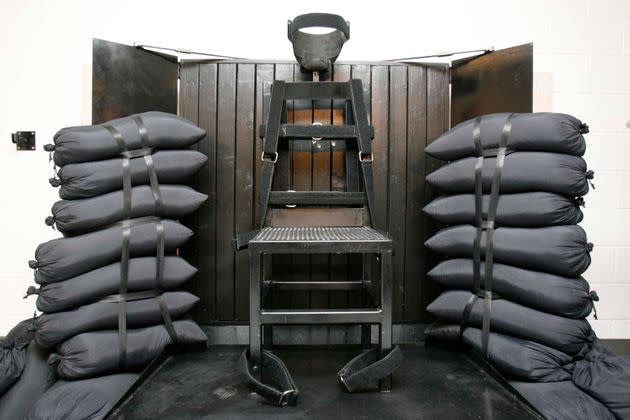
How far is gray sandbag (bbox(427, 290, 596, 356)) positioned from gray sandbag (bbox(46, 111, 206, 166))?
1.37m

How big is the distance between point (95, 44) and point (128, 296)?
1115 millimetres

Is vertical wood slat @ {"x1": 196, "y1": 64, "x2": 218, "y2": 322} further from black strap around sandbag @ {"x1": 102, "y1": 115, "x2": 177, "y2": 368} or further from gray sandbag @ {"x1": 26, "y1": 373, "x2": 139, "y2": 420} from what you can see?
gray sandbag @ {"x1": 26, "y1": 373, "x2": 139, "y2": 420}

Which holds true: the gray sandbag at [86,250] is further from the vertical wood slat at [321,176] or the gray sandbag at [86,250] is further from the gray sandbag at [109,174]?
the vertical wood slat at [321,176]

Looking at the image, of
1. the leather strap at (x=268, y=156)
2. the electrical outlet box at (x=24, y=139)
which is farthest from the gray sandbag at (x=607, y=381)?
the electrical outlet box at (x=24, y=139)

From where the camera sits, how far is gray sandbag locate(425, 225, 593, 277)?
3.98ft

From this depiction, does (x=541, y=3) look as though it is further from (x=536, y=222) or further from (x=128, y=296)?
(x=128, y=296)

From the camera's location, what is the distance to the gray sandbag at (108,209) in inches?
49.4

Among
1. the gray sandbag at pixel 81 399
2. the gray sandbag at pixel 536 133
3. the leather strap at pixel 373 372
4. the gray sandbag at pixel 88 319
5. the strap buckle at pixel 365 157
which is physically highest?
the gray sandbag at pixel 536 133

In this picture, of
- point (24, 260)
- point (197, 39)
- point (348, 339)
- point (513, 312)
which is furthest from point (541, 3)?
point (24, 260)

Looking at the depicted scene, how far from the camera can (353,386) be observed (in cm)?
110

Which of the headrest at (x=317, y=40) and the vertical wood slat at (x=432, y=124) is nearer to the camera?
the headrest at (x=317, y=40)

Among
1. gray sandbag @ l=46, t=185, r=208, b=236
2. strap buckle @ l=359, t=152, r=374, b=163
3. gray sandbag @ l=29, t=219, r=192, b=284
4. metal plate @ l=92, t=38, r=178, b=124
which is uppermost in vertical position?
metal plate @ l=92, t=38, r=178, b=124

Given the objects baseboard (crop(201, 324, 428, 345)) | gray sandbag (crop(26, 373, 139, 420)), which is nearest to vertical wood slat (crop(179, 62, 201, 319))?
baseboard (crop(201, 324, 428, 345))

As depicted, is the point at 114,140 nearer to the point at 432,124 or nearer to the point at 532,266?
the point at 432,124
